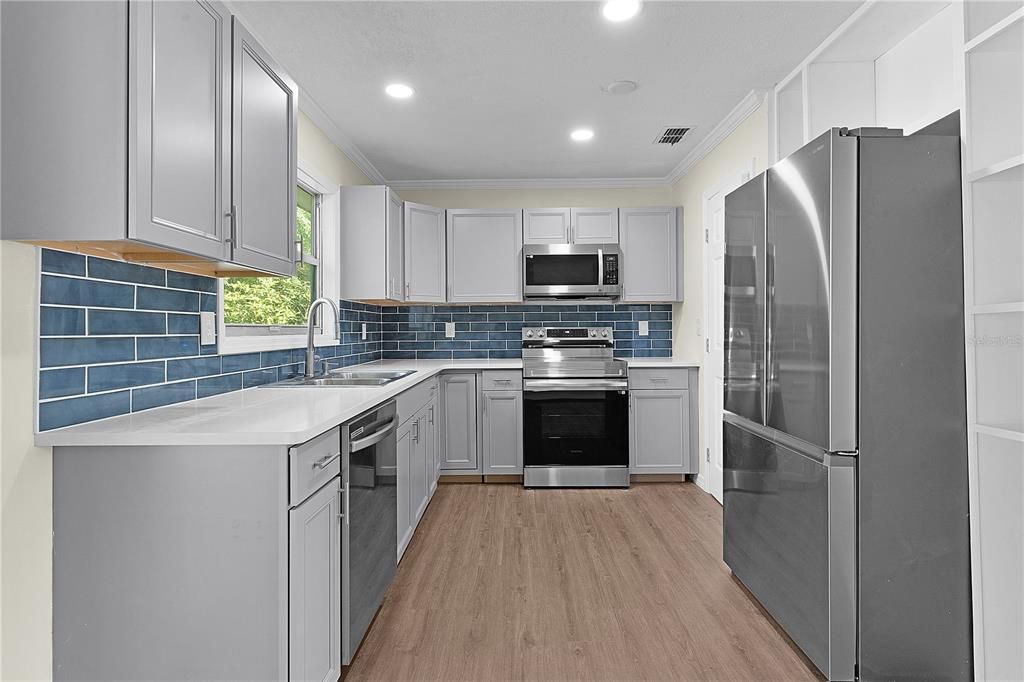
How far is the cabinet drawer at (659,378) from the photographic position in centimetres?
432

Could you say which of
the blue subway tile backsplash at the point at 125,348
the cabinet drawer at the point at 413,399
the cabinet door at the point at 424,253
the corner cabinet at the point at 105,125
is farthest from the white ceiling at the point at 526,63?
the cabinet drawer at the point at 413,399

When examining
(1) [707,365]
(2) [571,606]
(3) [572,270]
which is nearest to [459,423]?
(3) [572,270]

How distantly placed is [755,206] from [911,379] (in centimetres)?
87

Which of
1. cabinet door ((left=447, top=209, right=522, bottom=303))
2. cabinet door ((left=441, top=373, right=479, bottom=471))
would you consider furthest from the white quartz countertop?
cabinet door ((left=447, top=209, right=522, bottom=303))

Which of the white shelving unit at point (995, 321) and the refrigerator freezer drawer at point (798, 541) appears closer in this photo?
the white shelving unit at point (995, 321)

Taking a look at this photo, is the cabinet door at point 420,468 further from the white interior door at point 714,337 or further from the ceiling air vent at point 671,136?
the ceiling air vent at point 671,136

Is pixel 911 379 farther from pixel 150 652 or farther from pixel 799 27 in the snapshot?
pixel 150 652

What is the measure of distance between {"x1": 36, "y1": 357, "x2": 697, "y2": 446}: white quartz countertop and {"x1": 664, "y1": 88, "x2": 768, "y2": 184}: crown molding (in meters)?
2.47

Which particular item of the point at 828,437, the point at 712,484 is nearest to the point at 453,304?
the point at 712,484

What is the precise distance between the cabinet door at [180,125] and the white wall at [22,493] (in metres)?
0.36

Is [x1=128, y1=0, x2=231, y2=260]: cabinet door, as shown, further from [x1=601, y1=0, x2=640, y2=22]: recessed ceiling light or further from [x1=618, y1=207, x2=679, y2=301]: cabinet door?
[x1=618, y1=207, x2=679, y2=301]: cabinet door

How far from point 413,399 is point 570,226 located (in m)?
2.23

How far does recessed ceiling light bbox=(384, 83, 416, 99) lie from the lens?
2.98 m

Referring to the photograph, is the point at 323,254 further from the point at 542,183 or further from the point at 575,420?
the point at 575,420
